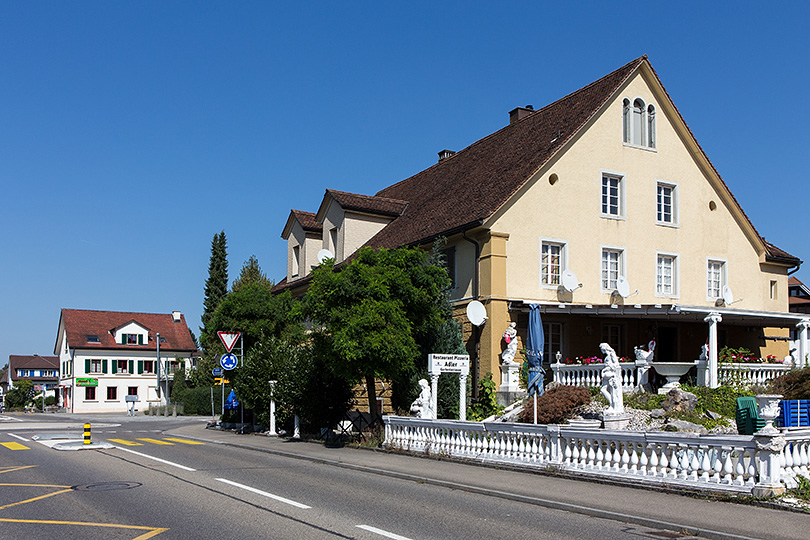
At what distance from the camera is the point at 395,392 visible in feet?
72.9

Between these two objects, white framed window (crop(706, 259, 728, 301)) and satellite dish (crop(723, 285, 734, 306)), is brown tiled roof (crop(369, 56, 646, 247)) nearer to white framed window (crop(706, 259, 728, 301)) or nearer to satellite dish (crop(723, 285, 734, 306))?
white framed window (crop(706, 259, 728, 301))

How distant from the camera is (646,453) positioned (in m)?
12.8

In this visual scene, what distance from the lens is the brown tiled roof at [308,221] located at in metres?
34.6

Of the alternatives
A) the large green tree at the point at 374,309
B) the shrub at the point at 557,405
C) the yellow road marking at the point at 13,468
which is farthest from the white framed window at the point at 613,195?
the yellow road marking at the point at 13,468

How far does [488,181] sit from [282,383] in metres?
10.1

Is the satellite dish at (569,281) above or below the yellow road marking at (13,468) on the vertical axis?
above

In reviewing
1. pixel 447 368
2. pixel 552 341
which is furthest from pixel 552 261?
pixel 447 368

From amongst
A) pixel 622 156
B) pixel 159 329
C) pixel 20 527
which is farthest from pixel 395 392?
pixel 159 329

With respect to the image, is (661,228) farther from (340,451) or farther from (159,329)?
(159,329)

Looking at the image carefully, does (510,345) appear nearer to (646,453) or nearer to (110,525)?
(646,453)

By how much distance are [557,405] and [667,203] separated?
40.2ft

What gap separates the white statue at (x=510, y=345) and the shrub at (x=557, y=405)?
9.95 feet

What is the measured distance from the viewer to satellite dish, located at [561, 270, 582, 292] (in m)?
24.2

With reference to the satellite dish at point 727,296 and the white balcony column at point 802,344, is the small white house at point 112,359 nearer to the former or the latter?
the satellite dish at point 727,296
